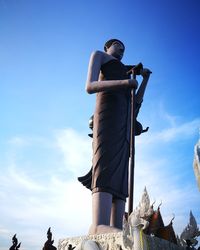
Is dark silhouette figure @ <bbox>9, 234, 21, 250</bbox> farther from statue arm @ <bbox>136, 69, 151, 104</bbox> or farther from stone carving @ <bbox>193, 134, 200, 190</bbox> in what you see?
stone carving @ <bbox>193, 134, 200, 190</bbox>

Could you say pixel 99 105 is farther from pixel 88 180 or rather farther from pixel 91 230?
pixel 91 230

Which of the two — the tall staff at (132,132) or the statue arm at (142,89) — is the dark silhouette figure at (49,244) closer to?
the tall staff at (132,132)

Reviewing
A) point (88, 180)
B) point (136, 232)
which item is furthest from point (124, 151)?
point (136, 232)

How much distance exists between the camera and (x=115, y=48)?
4598 mm

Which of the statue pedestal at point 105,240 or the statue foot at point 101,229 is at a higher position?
the statue foot at point 101,229

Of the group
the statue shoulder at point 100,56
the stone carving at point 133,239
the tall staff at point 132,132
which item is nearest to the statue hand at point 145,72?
the tall staff at point 132,132

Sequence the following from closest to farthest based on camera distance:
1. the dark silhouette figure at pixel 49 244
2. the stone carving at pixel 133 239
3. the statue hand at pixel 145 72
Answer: the stone carving at pixel 133 239 → the dark silhouette figure at pixel 49 244 → the statue hand at pixel 145 72

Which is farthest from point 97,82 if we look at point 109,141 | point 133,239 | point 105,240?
point 133,239

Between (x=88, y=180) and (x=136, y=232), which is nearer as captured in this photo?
(x=136, y=232)

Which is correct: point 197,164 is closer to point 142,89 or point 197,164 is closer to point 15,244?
point 142,89

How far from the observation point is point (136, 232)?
2357mm

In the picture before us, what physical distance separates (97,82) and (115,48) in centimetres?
103

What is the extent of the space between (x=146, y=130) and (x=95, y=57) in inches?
53.8

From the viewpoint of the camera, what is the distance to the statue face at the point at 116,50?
4578mm
